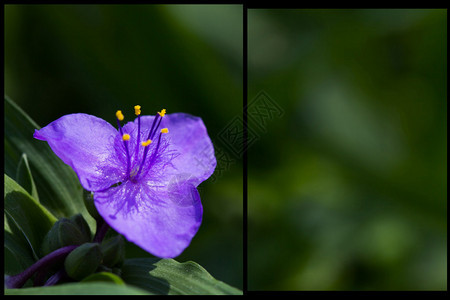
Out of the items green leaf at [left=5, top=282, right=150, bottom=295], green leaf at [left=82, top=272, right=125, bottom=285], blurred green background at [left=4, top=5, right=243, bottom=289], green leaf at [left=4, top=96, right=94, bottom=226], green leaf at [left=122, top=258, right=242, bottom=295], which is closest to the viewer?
green leaf at [left=5, top=282, right=150, bottom=295]

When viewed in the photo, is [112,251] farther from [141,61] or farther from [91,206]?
[141,61]

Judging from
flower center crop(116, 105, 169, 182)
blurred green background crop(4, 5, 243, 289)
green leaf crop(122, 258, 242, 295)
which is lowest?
green leaf crop(122, 258, 242, 295)

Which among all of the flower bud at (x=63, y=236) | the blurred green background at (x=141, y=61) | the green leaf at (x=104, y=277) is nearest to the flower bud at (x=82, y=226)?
the flower bud at (x=63, y=236)

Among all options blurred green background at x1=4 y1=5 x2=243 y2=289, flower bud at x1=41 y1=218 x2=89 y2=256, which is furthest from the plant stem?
blurred green background at x1=4 y1=5 x2=243 y2=289

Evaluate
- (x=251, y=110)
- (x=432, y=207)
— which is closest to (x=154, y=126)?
(x=251, y=110)

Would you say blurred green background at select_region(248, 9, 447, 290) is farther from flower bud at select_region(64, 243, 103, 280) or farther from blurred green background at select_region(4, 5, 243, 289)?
flower bud at select_region(64, 243, 103, 280)

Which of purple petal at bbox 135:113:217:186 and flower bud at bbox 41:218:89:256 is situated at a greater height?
purple petal at bbox 135:113:217:186

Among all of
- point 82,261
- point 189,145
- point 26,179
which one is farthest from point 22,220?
point 189,145
